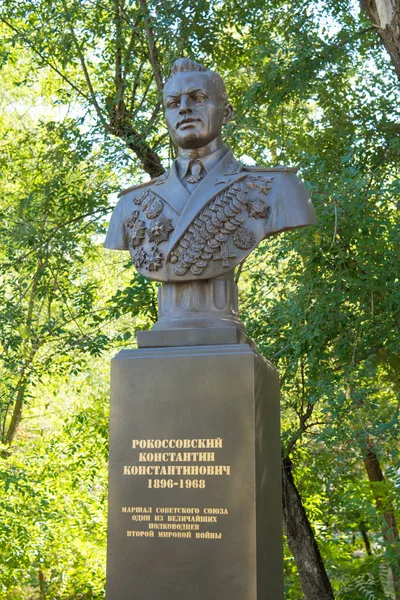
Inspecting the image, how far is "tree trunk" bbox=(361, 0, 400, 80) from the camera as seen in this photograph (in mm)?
7801

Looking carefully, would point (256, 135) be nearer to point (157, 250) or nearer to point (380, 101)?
point (380, 101)

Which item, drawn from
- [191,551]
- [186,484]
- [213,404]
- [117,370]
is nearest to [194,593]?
[191,551]

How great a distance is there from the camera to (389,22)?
309 inches

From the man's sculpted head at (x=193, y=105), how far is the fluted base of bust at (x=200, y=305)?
2.82 ft

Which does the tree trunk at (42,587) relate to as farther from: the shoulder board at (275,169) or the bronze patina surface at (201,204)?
the shoulder board at (275,169)

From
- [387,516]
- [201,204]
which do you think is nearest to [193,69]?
[201,204]

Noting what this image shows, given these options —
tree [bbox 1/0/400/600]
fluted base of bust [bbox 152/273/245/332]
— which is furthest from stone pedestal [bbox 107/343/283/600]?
tree [bbox 1/0/400/600]

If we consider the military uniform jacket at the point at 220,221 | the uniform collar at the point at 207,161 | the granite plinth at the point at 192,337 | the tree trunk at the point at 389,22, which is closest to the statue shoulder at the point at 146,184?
the uniform collar at the point at 207,161

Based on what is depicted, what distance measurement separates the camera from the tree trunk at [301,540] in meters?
9.27

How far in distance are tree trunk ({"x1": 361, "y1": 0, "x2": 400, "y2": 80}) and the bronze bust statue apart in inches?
135

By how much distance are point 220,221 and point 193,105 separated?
0.73m

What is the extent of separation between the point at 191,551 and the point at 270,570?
0.48m

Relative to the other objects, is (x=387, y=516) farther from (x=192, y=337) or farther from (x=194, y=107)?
(x=194, y=107)

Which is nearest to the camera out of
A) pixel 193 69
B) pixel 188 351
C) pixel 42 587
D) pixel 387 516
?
pixel 188 351
